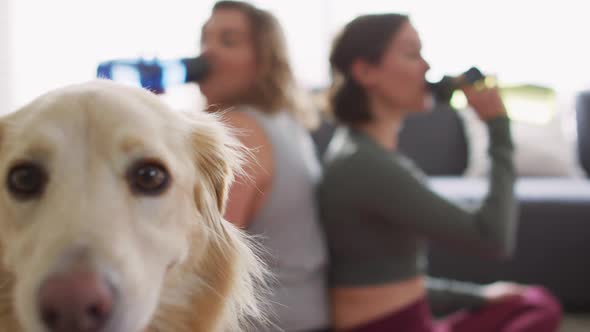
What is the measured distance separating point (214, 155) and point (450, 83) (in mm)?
898

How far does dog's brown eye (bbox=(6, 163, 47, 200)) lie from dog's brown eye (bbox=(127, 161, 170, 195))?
107 mm

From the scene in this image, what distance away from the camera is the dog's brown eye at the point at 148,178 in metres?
0.70

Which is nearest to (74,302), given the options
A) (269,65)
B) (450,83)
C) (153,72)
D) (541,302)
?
(153,72)

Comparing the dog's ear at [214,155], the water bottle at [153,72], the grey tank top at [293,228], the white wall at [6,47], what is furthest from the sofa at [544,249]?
the white wall at [6,47]

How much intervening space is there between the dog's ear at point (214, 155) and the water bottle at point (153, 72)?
21cm

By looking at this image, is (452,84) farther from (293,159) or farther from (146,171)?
(146,171)

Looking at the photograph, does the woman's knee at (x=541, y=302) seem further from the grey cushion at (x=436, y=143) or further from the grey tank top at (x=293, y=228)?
the grey cushion at (x=436, y=143)

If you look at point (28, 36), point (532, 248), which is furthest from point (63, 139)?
point (28, 36)

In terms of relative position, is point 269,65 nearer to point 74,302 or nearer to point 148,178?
point 148,178

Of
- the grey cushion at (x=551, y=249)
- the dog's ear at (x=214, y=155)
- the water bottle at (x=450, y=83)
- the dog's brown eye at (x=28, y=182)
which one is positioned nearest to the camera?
the dog's brown eye at (x=28, y=182)

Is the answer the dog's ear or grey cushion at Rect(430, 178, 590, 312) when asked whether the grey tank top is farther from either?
grey cushion at Rect(430, 178, 590, 312)

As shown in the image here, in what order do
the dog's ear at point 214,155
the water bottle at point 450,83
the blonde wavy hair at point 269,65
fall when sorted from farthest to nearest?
the water bottle at point 450,83
the blonde wavy hair at point 269,65
the dog's ear at point 214,155

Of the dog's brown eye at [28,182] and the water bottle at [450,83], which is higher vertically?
the dog's brown eye at [28,182]

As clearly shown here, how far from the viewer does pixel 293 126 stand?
4.75ft
